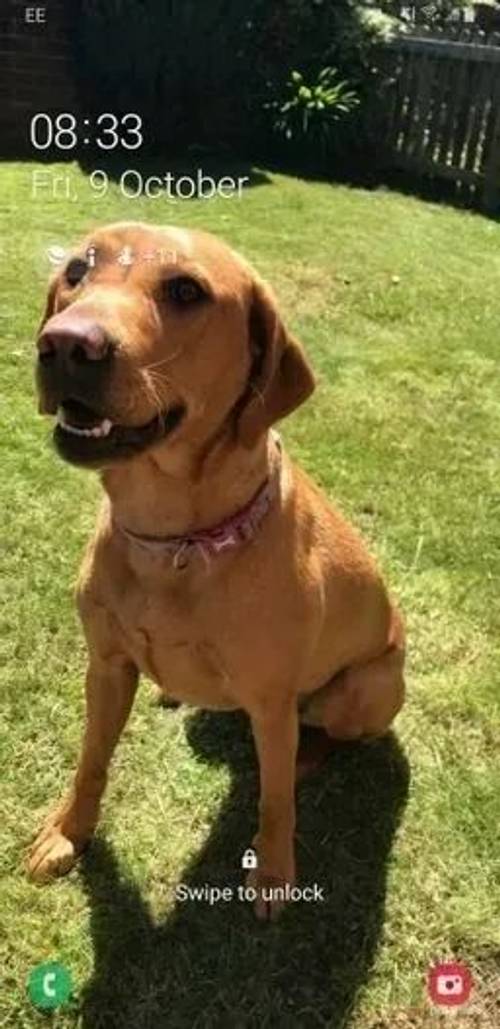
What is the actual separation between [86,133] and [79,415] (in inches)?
348

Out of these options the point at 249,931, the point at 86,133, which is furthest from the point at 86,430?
the point at 86,133

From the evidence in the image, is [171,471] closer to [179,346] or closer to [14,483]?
[179,346]

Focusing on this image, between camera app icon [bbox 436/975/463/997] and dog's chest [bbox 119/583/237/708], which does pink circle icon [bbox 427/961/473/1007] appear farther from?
dog's chest [bbox 119/583/237/708]

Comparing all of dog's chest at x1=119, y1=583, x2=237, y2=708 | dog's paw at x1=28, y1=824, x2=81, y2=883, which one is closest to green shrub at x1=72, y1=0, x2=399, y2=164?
dog's paw at x1=28, y1=824, x2=81, y2=883

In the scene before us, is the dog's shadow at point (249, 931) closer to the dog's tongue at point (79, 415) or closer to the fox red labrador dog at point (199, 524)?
the fox red labrador dog at point (199, 524)

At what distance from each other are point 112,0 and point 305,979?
979 cm

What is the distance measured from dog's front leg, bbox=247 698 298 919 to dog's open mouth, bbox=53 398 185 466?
898 millimetres

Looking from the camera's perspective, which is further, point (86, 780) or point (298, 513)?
point (86, 780)

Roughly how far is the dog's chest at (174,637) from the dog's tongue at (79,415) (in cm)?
56

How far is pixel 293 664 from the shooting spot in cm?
268

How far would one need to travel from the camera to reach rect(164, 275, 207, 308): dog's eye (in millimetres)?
2189

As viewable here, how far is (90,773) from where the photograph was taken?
3.02 m

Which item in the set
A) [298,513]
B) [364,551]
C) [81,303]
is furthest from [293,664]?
[81,303]

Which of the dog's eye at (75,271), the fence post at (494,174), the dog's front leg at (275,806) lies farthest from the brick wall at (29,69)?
the dog's front leg at (275,806)
